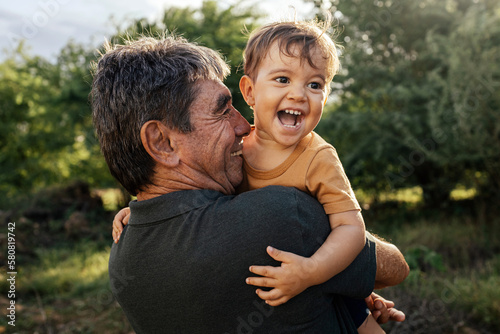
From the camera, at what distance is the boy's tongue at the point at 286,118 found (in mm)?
1888

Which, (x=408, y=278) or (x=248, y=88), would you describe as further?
(x=408, y=278)

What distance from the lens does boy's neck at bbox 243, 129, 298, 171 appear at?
1901 mm

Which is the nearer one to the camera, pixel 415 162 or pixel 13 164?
pixel 415 162

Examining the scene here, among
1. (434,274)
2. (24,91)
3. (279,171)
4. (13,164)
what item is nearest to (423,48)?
(434,274)

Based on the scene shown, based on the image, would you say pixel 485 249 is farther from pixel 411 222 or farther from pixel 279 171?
pixel 279 171

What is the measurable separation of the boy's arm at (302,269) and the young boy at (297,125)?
0.01m

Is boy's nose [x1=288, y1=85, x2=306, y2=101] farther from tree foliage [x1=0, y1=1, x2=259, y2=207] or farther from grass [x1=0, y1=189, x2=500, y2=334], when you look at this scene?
tree foliage [x1=0, y1=1, x2=259, y2=207]

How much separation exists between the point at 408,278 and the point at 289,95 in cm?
364

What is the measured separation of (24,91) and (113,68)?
12.0 metres

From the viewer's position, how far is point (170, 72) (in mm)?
1691

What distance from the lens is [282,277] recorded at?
4.57 ft

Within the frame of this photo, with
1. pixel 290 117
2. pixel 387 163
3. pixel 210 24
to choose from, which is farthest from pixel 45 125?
pixel 290 117

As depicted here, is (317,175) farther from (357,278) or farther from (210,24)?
(210,24)

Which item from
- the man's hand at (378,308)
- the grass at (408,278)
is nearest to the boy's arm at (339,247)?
the man's hand at (378,308)
